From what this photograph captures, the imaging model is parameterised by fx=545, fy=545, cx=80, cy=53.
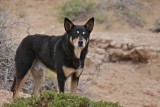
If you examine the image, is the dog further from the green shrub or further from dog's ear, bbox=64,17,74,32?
the green shrub

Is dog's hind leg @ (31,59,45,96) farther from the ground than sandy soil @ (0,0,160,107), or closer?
farther from the ground

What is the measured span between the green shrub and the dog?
28.9ft

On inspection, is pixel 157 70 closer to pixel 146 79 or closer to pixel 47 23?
pixel 146 79

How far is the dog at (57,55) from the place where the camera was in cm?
800

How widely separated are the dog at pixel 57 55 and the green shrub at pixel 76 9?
28.9 ft

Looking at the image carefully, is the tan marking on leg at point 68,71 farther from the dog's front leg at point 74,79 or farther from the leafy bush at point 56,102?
the leafy bush at point 56,102

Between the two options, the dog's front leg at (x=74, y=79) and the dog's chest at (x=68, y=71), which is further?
the dog's front leg at (x=74, y=79)

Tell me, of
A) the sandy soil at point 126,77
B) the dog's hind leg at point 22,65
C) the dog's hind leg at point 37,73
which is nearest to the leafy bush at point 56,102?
the dog's hind leg at point 22,65

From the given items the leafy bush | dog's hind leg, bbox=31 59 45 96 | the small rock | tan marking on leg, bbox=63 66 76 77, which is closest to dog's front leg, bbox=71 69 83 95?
tan marking on leg, bbox=63 66 76 77

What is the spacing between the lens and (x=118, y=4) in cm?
1812

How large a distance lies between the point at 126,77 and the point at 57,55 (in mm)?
5700

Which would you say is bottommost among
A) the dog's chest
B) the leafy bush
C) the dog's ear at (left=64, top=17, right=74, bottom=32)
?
the dog's chest

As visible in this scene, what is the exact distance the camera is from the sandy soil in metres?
12.2

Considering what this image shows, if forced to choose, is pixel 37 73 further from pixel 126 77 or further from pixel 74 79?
pixel 126 77
